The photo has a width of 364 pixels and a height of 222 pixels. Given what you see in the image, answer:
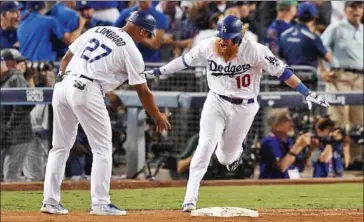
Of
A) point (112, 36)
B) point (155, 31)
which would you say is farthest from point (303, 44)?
point (112, 36)

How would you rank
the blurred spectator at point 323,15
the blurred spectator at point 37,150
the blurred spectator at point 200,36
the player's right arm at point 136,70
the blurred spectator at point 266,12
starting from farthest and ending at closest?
the blurred spectator at point 323,15, the blurred spectator at point 266,12, the blurred spectator at point 200,36, the blurred spectator at point 37,150, the player's right arm at point 136,70

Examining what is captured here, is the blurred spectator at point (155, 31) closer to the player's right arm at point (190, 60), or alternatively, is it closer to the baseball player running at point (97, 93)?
the player's right arm at point (190, 60)

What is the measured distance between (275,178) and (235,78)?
4.76m

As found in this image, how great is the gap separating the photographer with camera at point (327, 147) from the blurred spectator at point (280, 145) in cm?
44

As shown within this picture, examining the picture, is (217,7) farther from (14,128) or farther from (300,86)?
(300,86)

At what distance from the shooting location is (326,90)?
57.4ft

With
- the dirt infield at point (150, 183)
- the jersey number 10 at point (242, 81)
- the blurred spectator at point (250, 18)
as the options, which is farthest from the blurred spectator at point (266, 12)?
the jersey number 10 at point (242, 81)

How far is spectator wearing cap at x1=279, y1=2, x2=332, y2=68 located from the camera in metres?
→ 17.5

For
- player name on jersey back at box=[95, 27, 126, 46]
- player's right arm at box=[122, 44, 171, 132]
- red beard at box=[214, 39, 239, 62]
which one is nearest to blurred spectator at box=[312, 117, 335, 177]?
red beard at box=[214, 39, 239, 62]

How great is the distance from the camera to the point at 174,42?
1808cm

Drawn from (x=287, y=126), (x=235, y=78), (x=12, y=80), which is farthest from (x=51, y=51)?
(x=235, y=78)

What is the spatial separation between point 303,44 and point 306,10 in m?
0.55

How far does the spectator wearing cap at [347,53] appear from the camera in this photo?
1750 cm

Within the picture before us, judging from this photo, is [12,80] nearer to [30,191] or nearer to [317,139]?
[30,191]
